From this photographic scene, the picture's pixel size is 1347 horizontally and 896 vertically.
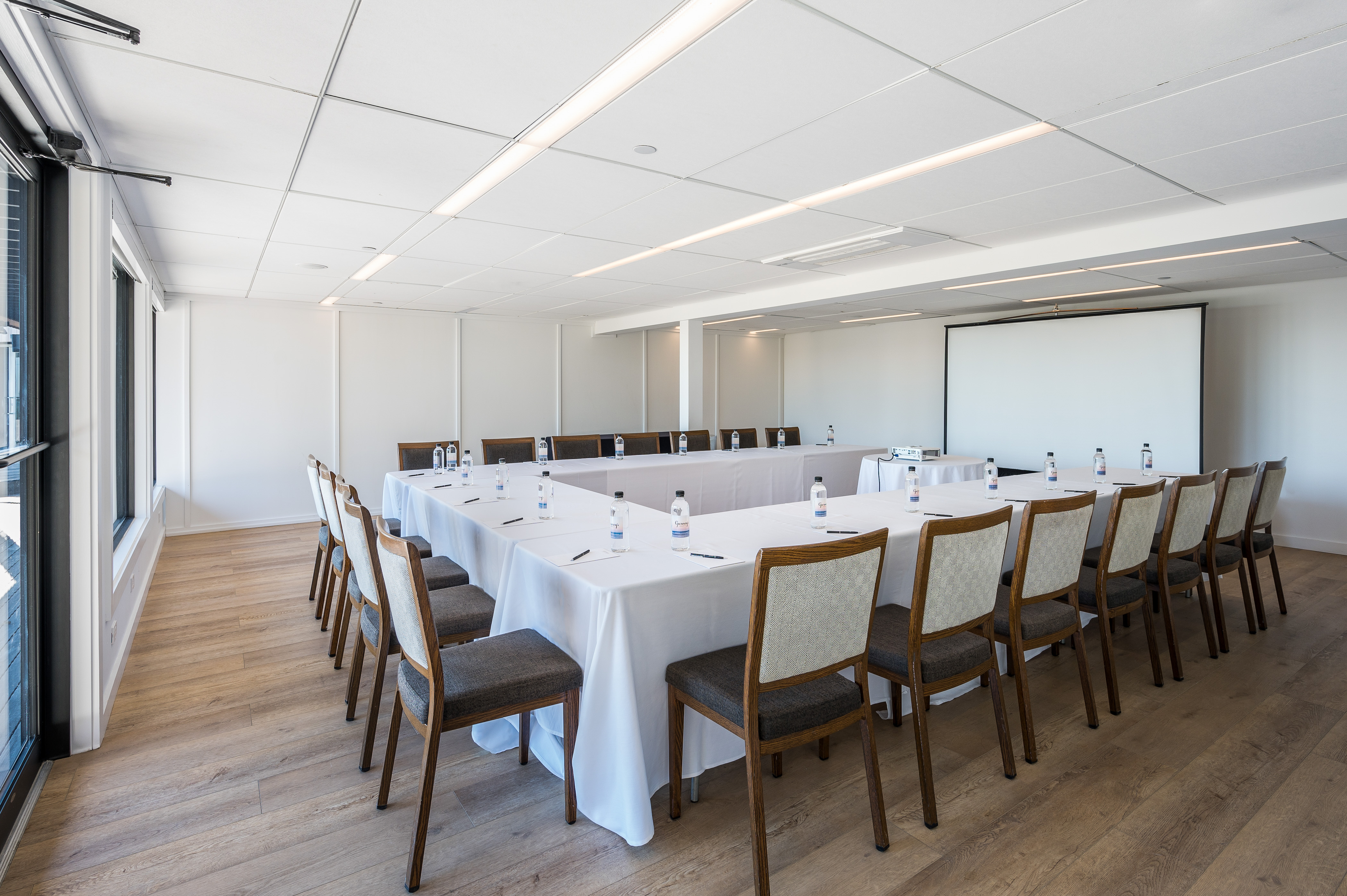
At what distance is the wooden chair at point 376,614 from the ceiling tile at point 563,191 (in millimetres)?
1647

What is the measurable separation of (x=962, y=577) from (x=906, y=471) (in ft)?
12.2

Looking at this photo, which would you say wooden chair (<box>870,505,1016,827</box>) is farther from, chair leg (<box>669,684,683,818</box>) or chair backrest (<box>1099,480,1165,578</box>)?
chair backrest (<box>1099,480,1165,578</box>)

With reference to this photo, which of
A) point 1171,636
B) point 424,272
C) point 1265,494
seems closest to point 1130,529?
point 1171,636

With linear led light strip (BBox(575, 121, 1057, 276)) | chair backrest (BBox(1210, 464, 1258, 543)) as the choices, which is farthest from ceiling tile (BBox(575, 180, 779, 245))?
chair backrest (BBox(1210, 464, 1258, 543))

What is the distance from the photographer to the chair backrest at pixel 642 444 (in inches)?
277

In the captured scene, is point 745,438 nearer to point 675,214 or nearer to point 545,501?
point 675,214

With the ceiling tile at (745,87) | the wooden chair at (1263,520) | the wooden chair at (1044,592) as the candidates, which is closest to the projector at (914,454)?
the wooden chair at (1263,520)

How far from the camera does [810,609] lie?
6.28 ft

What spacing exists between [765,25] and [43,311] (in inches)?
107

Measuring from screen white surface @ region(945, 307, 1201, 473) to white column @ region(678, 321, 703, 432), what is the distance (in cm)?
312

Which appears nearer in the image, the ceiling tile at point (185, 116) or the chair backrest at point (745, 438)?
the ceiling tile at point (185, 116)

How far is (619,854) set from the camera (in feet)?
6.63

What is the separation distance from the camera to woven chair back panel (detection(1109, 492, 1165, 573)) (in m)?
3.04

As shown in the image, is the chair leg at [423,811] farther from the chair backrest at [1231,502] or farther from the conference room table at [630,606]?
the chair backrest at [1231,502]
